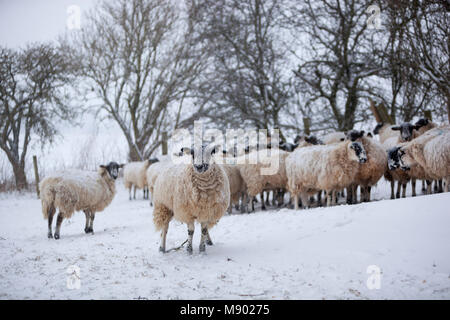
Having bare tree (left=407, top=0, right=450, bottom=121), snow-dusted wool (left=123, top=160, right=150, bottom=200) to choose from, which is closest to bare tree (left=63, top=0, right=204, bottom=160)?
snow-dusted wool (left=123, top=160, right=150, bottom=200)

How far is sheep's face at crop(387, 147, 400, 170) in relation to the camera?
7.95 m

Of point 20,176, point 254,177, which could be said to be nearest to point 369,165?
point 254,177

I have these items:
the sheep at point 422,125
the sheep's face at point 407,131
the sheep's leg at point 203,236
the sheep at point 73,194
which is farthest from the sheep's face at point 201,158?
the sheep at point 422,125

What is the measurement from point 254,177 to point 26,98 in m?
9.19

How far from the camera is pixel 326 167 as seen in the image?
27.0 feet

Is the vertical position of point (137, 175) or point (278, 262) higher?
point (137, 175)

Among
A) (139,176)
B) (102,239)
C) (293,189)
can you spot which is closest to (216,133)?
(139,176)

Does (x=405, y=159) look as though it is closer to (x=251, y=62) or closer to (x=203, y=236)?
(x=203, y=236)

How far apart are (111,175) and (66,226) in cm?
205

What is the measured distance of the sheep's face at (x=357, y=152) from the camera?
7.74m

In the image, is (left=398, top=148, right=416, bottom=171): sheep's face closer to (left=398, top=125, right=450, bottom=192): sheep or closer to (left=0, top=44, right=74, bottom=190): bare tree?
(left=398, top=125, right=450, bottom=192): sheep

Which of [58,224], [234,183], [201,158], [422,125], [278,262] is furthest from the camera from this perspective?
[234,183]

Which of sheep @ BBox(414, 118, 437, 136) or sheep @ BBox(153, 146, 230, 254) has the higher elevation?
sheep @ BBox(414, 118, 437, 136)
